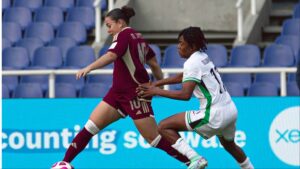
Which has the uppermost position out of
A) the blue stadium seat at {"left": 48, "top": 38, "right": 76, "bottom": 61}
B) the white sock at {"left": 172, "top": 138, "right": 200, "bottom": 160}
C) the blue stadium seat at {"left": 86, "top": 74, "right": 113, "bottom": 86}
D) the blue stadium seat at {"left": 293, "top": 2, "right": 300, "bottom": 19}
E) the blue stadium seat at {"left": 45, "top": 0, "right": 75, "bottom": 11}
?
the blue stadium seat at {"left": 293, "top": 2, "right": 300, "bottom": 19}

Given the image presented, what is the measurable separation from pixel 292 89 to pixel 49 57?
4.09 metres

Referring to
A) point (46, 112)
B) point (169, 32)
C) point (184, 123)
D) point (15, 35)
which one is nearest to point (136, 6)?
point (169, 32)

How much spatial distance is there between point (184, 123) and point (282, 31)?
24.6 feet

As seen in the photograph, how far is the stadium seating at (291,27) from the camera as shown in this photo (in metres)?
18.5

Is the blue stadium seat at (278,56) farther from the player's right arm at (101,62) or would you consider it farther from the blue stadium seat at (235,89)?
the player's right arm at (101,62)

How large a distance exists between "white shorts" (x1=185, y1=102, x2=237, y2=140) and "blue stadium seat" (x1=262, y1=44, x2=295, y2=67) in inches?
240

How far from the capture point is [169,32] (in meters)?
20.5

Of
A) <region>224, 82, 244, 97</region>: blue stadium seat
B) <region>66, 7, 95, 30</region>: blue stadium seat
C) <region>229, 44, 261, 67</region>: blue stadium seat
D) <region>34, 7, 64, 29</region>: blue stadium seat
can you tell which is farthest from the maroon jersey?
<region>34, 7, 64, 29</region>: blue stadium seat

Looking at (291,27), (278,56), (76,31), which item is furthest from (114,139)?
(76,31)

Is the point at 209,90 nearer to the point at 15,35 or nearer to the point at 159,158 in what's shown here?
the point at 159,158

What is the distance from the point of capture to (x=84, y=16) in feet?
66.6

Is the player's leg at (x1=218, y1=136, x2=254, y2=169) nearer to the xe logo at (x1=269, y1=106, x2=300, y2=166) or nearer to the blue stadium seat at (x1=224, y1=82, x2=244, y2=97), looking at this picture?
the xe logo at (x1=269, y1=106, x2=300, y2=166)

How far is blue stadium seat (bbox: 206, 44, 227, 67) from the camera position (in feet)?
58.0

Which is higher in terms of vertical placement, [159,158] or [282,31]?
[282,31]
